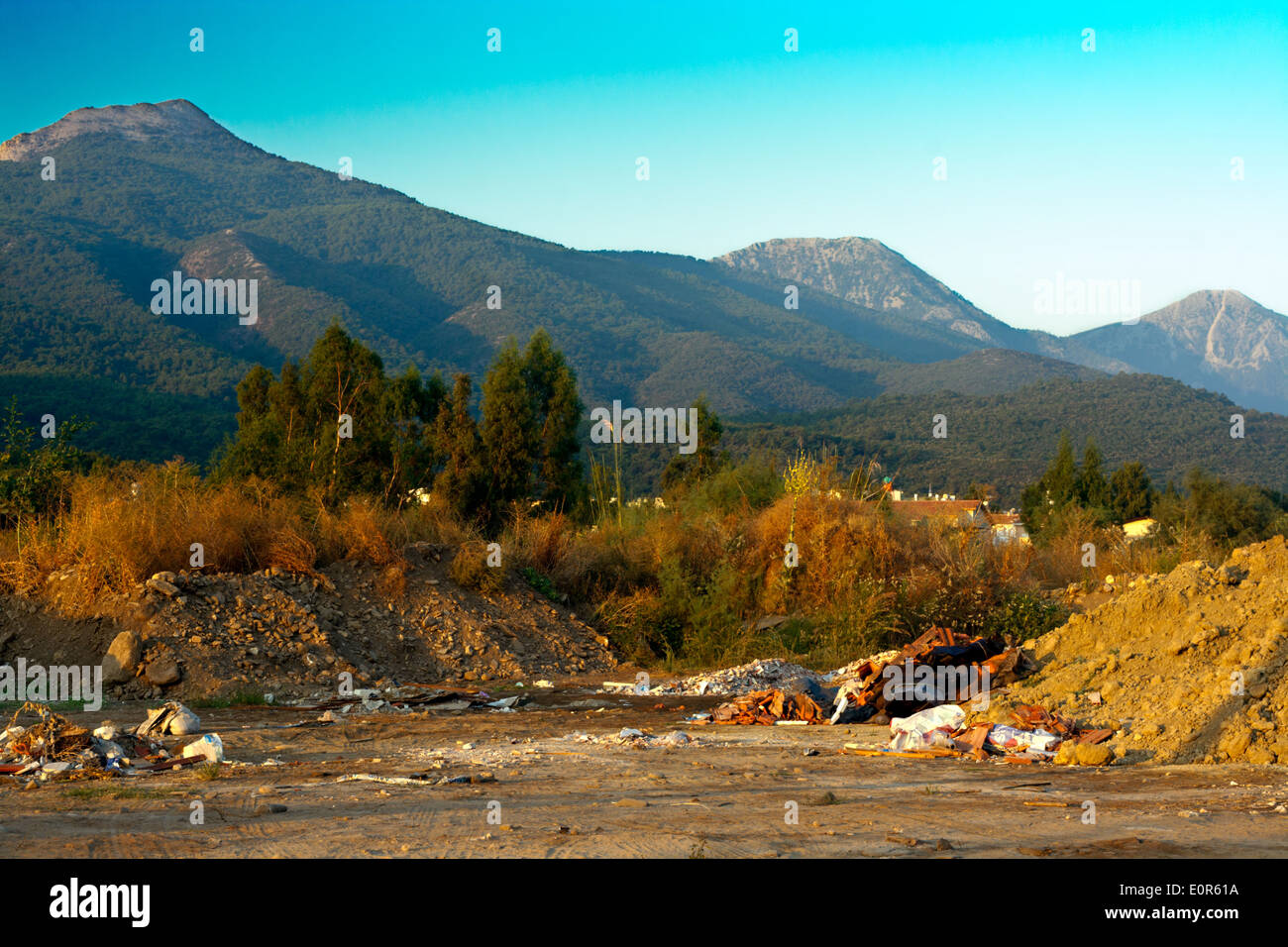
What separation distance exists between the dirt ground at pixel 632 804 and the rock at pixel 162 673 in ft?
12.8

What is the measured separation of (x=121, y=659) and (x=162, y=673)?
0.65m

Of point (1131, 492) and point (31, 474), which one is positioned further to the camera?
point (1131, 492)

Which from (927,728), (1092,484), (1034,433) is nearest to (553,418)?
(927,728)

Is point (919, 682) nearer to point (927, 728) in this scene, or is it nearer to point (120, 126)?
point (927, 728)

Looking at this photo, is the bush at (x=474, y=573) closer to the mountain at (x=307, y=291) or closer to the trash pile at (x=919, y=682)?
the trash pile at (x=919, y=682)

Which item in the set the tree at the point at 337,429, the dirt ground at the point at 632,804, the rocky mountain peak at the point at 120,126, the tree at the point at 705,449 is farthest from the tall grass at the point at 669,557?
the rocky mountain peak at the point at 120,126

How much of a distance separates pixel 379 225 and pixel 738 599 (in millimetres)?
149339

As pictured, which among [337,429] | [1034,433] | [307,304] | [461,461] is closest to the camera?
[337,429]

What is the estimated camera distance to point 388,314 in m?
122

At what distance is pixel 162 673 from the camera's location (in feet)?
48.0

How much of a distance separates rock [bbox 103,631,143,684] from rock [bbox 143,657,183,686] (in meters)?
0.23

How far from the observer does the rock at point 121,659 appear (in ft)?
48.1

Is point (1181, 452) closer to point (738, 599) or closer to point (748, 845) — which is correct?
point (738, 599)

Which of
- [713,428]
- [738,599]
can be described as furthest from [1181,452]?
[738,599]
